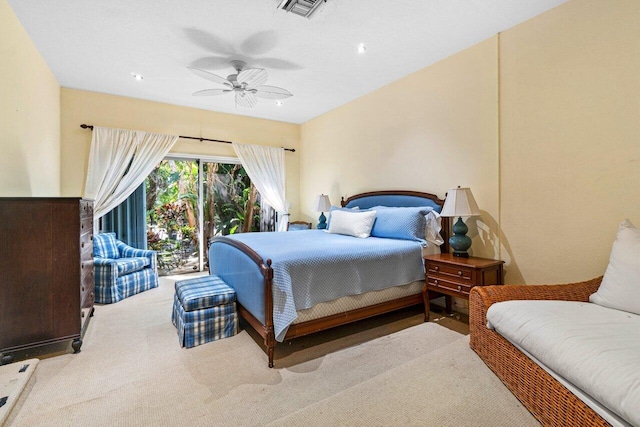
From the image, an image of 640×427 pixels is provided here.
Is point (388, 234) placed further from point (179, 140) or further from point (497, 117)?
point (179, 140)

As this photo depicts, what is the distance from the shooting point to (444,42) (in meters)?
2.96

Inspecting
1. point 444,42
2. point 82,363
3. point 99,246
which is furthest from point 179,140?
point 444,42

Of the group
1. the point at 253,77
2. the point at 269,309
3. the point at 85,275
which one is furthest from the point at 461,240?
the point at 85,275

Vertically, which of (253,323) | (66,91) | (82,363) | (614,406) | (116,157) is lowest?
(82,363)

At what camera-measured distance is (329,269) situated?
2.35 metres

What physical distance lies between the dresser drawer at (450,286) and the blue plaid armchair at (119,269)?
3.69m

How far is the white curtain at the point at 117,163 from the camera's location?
4.15 m

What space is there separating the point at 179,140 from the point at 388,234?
3.76m

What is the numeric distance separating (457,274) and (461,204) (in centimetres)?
67

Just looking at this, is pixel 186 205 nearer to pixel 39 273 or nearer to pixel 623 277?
pixel 39 273

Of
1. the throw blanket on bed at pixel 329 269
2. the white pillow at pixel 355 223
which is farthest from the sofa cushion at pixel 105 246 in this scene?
the white pillow at pixel 355 223

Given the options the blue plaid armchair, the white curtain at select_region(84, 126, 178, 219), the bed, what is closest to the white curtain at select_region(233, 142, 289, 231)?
the white curtain at select_region(84, 126, 178, 219)

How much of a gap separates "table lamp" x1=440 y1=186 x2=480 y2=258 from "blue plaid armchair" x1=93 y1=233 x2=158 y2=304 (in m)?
3.91

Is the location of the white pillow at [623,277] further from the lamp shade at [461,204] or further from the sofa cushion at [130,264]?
the sofa cushion at [130,264]
